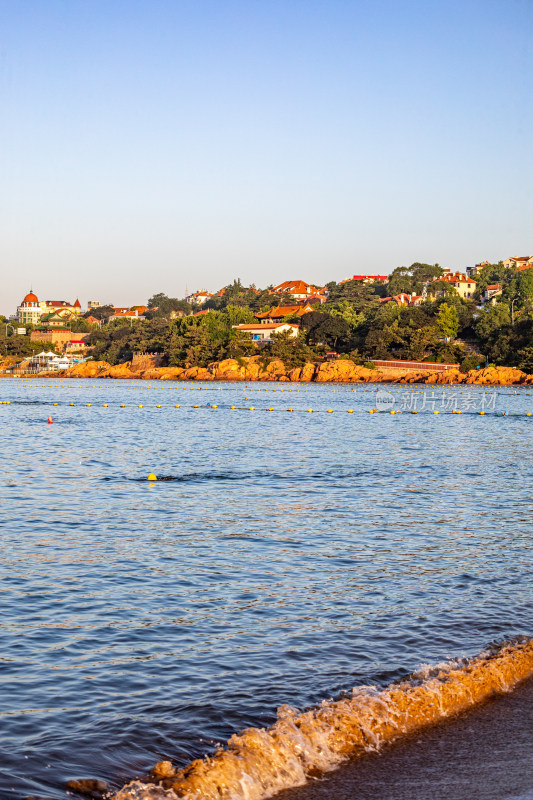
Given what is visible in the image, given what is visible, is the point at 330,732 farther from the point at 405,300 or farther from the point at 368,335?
the point at 405,300

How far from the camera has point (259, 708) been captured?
750 cm

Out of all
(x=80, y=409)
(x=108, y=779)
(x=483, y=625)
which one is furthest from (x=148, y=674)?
(x=80, y=409)

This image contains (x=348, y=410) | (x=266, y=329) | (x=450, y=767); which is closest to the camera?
(x=450, y=767)

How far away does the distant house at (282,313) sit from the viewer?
16321 centimetres

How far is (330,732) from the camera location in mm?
6910

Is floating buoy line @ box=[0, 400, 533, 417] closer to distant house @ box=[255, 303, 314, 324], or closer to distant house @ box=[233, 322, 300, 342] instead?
distant house @ box=[233, 322, 300, 342]

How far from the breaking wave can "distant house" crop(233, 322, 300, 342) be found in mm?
140446

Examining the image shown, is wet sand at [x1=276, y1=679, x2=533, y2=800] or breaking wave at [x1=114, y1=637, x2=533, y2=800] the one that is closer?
wet sand at [x1=276, y1=679, x2=533, y2=800]

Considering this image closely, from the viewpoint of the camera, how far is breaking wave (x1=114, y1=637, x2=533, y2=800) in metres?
6.11

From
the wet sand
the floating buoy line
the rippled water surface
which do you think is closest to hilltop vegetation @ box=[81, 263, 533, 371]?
the floating buoy line

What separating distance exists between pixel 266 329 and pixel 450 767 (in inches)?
6009

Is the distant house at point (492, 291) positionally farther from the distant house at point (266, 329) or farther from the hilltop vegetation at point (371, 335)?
the distant house at point (266, 329)

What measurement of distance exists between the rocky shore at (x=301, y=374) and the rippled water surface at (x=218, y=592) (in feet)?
288

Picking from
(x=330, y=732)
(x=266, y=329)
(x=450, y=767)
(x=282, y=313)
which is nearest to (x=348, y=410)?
(x=330, y=732)
